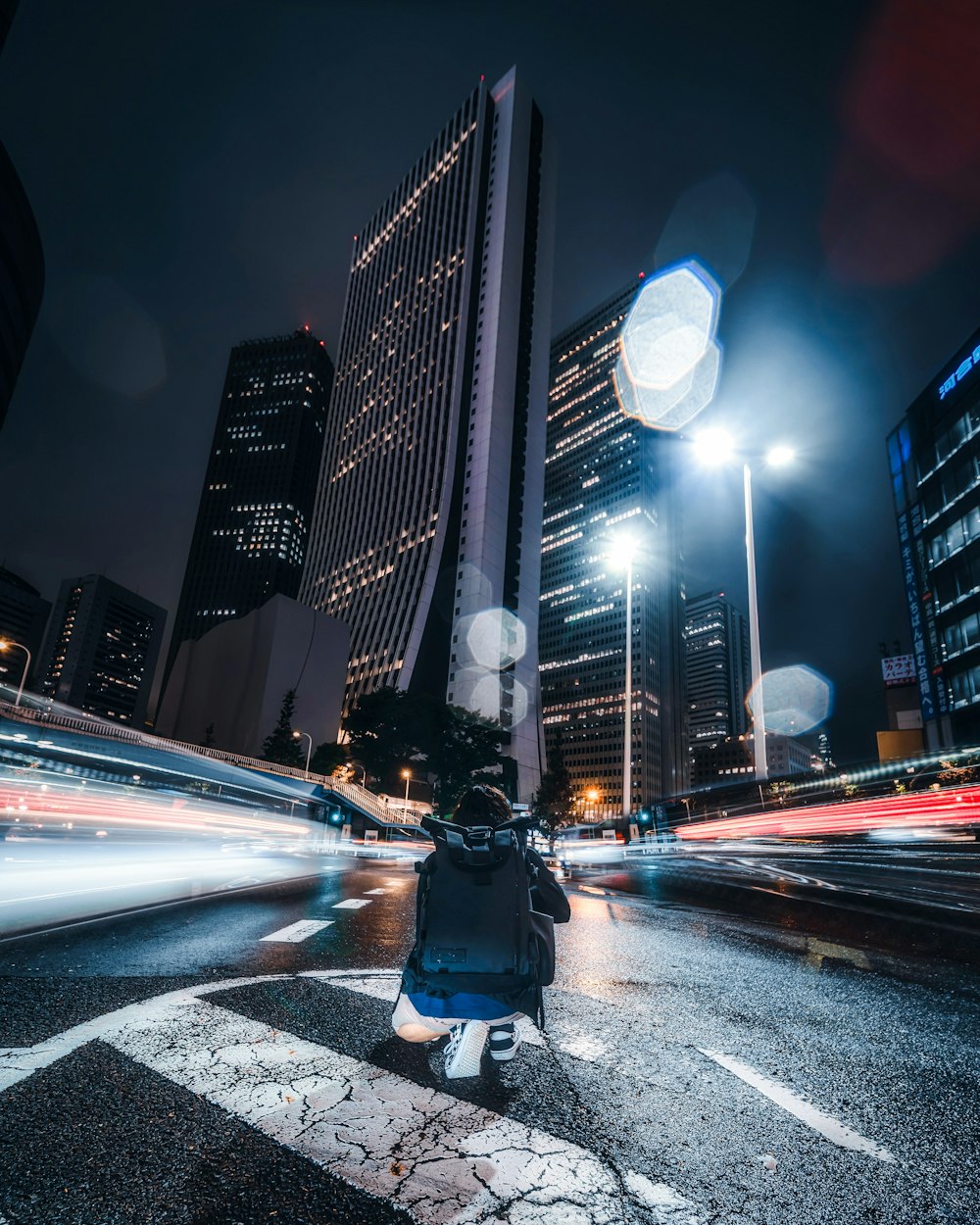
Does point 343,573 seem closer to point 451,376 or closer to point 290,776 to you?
point 451,376

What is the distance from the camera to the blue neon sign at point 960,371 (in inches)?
1919

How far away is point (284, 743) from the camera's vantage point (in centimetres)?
6900

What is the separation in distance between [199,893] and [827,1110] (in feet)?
33.3

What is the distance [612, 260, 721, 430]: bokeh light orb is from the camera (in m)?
179

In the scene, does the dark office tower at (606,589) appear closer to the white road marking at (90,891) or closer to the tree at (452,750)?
the tree at (452,750)

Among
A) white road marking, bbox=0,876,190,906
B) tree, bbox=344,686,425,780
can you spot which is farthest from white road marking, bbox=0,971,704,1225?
tree, bbox=344,686,425,780

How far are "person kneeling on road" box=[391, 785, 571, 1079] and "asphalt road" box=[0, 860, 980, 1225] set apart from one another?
0.76ft

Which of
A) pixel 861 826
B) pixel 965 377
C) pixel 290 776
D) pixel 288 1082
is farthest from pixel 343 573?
pixel 288 1082

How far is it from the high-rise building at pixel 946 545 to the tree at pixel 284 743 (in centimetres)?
6158

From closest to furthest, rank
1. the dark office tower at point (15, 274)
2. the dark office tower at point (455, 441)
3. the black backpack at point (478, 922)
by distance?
the black backpack at point (478, 922) → the dark office tower at point (15, 274) → the dark office tower at point (455, 441)

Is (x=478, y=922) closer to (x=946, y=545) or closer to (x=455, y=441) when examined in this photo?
(x=946, y=545)

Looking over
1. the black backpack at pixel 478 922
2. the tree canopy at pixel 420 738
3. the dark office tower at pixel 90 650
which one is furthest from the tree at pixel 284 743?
the dark office tower at pixel 90 650

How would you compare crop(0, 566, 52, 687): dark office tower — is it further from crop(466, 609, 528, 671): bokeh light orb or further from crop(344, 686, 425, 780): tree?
crop(344, 686, 425, 780): tree

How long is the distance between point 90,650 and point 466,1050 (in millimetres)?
217945
